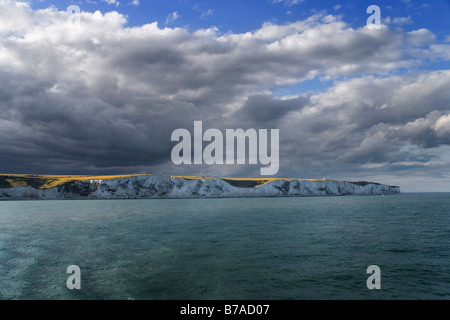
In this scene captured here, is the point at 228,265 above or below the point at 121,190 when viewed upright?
above

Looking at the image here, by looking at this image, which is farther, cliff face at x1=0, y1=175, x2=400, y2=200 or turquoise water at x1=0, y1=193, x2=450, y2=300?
cliff face at x1=0, y1=175, x2=400, y2=200

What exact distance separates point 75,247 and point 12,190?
178 metres

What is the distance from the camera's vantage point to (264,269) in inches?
728

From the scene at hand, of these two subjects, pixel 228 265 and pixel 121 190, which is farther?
pixel 121 190

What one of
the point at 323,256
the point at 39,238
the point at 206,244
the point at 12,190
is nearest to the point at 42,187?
the point at 12,190

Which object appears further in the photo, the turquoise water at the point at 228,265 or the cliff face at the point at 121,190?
the cliff face at the point at 121,190

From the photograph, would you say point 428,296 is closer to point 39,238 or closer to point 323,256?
point 323,256

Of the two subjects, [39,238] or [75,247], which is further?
[39,238]

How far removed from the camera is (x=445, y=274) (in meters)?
18.3

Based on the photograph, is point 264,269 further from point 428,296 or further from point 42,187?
point 42,187
